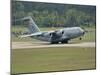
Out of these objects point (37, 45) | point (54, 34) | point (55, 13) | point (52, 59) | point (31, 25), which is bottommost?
point (52, 59)

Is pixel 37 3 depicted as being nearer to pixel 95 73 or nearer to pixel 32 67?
pixel 32 67

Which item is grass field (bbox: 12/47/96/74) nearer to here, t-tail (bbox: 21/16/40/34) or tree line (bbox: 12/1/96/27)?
t-tail (bbox: 21/16/40/34)

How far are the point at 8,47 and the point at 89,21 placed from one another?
1.17m

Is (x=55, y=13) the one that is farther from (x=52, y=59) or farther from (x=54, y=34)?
(x=52, y=59)

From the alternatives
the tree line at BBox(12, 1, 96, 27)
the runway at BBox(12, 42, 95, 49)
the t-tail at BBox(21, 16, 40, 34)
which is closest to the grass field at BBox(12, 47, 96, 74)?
the runway at BBox(12, 42, 95, 49)

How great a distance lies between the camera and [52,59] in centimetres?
280

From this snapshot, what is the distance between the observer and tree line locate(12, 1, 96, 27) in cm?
266

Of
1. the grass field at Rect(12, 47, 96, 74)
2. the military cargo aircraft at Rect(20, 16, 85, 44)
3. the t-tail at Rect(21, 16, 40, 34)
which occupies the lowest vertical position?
the grass field at Rect(12, 47, 96, 74)

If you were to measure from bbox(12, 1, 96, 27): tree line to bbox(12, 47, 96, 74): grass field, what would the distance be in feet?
1.14

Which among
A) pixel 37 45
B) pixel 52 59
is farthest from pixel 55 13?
pixel 52 59

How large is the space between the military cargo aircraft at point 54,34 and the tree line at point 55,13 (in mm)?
65

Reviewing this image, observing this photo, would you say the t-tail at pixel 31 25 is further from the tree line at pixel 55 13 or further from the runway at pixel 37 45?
the runway at pixel 37 45

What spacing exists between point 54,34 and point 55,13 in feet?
0.91

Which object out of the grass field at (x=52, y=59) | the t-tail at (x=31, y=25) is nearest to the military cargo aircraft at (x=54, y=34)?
the t-tail at (x=31, y=25)
